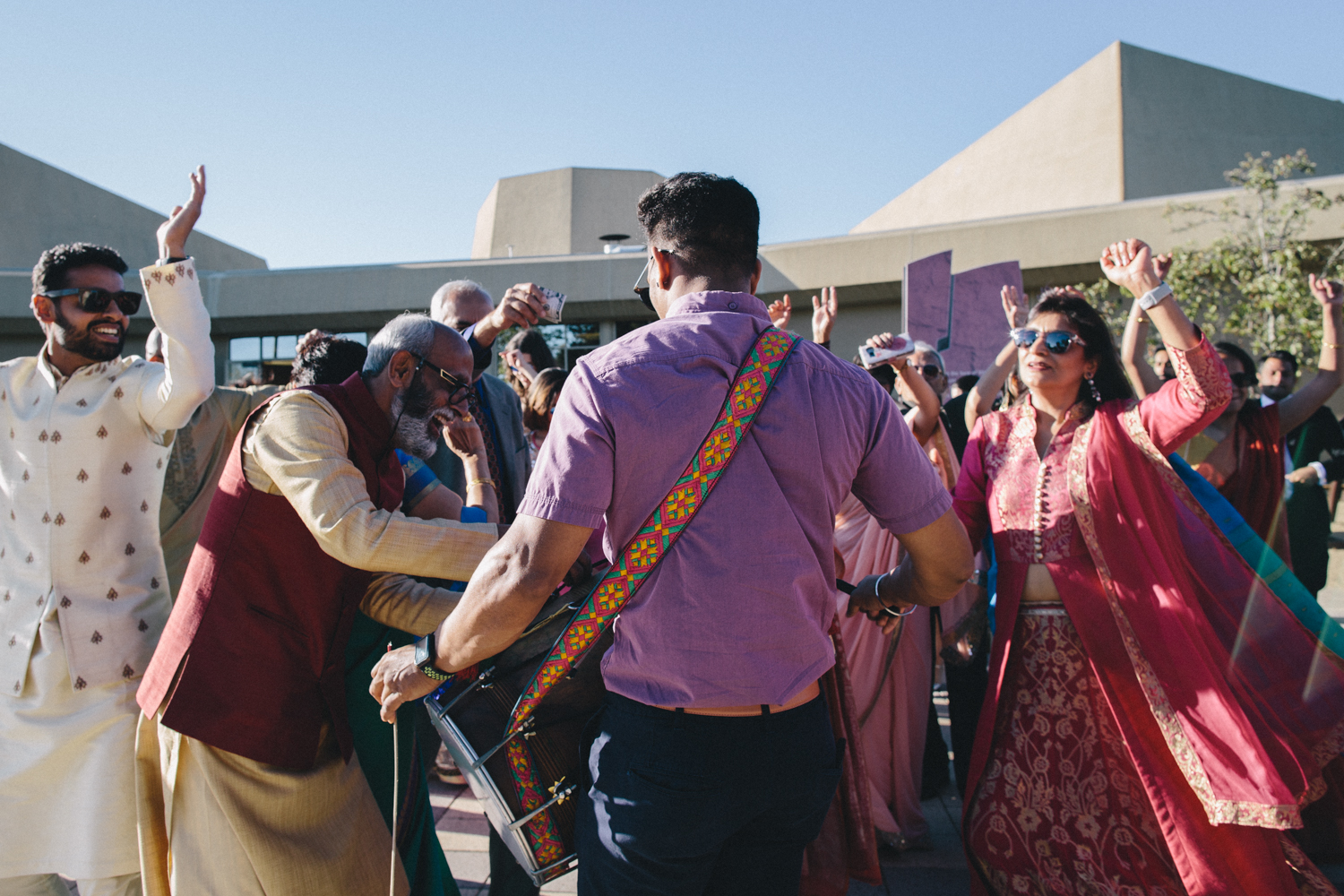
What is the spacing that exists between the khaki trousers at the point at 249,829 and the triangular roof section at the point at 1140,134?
17.6 meters

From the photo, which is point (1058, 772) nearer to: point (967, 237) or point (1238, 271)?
point (1238, 271)

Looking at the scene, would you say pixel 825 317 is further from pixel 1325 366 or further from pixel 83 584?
pixel 83 584

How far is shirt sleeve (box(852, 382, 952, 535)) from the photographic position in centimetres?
177

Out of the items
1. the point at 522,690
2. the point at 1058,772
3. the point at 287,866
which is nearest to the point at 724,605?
the point at 522,690

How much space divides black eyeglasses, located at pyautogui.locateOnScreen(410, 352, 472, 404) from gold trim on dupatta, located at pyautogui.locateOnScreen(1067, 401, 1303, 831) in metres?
1.86

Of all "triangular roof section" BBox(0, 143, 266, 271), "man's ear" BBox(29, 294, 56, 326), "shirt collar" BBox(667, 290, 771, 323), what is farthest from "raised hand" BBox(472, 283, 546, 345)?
"triangular roof section" BBox(0, 143, 266, 271)

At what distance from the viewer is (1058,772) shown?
9.01 feet

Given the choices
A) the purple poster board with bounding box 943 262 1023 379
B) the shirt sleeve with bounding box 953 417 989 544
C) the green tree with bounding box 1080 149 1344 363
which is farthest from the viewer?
the green tree with bounding box 1080 149 1344 363

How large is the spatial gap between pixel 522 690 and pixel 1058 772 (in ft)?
5.95

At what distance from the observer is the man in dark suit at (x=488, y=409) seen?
340 cm

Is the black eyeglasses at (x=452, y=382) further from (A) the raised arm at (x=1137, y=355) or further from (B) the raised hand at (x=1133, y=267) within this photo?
(A) the raised arm at (x=1137, y=355)

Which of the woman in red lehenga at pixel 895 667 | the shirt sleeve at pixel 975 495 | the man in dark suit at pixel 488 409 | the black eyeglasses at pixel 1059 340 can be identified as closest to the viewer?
the black eyeglasses at pixel 1059 340

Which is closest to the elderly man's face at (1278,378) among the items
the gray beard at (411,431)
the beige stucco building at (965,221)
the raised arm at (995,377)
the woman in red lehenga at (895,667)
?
the raised arm at (995,377)

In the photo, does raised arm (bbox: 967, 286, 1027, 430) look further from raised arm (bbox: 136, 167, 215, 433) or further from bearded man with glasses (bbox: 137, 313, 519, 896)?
raised arm (bbox: 136, 167, 215, 433)
